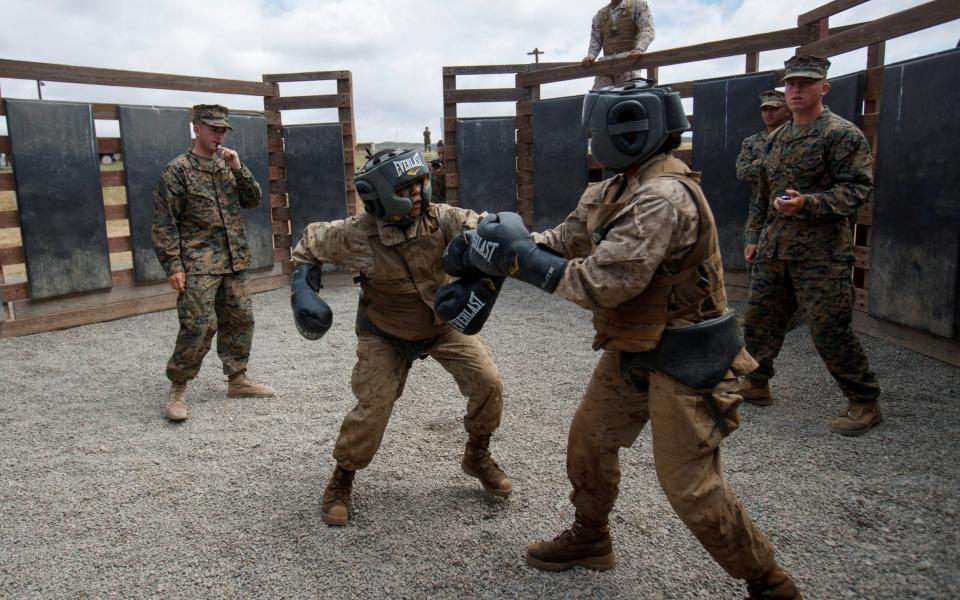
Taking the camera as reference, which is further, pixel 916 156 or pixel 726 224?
pixel 726 224

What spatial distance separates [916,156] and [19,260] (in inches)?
328

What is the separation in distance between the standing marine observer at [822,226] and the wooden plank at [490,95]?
509 centimetres

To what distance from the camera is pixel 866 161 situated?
14.3 feet

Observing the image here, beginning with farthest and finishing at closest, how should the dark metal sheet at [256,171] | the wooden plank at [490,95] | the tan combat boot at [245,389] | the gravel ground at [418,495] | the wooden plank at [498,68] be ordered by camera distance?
the wooden plank at [490,95], the wooden plank at [498,68], the dark metal sheet at [256,171], the tan combat boot at [245,389], the gravel ground at [418,495]

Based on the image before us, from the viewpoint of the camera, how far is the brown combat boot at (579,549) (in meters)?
3.01

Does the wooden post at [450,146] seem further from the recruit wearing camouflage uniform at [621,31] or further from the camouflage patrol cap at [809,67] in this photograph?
the camouflage patrol cap at [809,67]

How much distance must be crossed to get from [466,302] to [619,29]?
6492 millimetres

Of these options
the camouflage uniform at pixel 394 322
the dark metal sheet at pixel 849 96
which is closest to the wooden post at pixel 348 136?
the dark metal sheet at pixel 849 96

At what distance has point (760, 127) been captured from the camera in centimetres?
720

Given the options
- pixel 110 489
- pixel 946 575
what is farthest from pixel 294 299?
pixel 946 575

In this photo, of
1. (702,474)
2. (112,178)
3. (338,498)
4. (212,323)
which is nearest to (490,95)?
(112,178)

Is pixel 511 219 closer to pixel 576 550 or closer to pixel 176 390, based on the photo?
pixel 576 550

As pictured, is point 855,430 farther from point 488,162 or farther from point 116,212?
point 116,212

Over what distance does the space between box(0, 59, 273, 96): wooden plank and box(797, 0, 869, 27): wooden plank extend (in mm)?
6397
